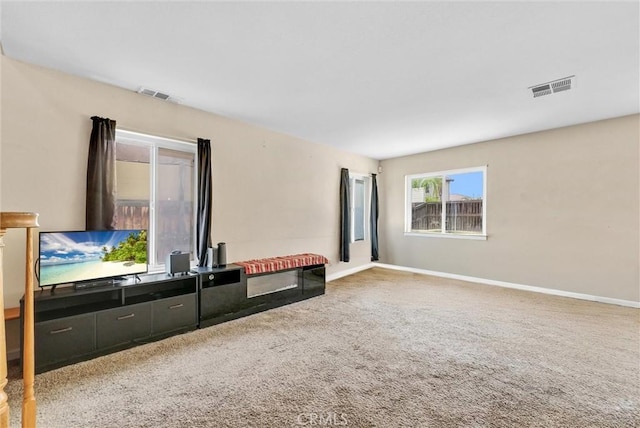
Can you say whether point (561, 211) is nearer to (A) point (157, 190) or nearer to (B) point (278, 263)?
(B) point (278, 263)

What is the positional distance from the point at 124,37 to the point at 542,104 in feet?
14.2

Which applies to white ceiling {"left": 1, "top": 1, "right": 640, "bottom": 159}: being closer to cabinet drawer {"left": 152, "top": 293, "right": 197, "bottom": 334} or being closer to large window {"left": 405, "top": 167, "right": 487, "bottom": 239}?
large window {"left": 405, "top": 167, "right": 487, "bottom": 239}

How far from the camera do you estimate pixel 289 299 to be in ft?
13.3

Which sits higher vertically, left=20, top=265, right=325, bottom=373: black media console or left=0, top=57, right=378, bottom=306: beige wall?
left=0, top=57, right=378, bottom=306: beige wall

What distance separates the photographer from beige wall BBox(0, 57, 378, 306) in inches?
97.3

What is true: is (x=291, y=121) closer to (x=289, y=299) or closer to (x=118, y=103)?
(x=118, y=103)

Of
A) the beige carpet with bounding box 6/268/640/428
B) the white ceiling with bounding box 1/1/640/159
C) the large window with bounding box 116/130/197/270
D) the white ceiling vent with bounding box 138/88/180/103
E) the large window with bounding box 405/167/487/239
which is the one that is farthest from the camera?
the large window with bounding box 405/167/487/239

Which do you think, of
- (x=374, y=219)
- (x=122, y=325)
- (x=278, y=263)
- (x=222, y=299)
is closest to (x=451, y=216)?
(x=374, y=219)

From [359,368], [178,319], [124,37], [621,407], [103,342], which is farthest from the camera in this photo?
[178,319]

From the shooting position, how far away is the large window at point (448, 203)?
17.6ft

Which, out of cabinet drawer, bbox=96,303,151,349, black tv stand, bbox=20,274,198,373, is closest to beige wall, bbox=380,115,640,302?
black tv stand, bbox=20,274,198,373

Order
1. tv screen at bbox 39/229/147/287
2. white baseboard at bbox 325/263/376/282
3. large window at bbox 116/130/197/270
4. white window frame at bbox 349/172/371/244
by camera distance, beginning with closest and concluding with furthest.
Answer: tv screen at bbox 39/229/147/287, large window at bbox 116/130/197/270, white baseboard at bbox 325/263/376/282, white window frame at bbox 349/172/371/244

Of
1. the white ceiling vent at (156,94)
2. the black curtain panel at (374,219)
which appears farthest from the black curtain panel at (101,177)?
the black curtain panel at (374,219)

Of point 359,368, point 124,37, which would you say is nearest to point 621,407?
point 359,368
